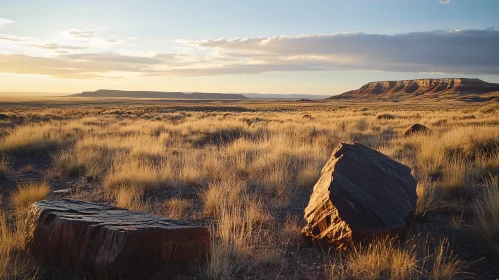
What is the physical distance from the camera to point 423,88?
14050 cm

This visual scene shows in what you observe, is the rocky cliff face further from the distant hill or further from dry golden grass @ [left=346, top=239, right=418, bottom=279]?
dry golden grass @ [left=346, top=239, right=418, bottom=279]

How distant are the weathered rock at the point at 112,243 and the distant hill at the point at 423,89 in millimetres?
119861

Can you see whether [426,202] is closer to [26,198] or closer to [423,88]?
[26,198]

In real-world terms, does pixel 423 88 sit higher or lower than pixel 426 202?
higher

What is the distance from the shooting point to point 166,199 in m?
5.93

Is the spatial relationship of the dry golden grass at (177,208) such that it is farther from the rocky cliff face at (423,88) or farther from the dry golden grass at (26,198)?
the rocky cliff face at (423,88)

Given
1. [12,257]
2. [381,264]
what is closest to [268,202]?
[381,264]

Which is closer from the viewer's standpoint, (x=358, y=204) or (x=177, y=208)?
(x=358, y=204)

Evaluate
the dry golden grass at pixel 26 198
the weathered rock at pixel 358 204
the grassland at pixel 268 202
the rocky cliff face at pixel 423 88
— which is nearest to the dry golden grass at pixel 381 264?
the grassland at pixel 268 202

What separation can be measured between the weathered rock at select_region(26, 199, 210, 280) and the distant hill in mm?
119861

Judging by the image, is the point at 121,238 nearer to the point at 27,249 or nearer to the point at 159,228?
Answer: the point at 159,228

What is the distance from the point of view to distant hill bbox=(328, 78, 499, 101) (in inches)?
4712

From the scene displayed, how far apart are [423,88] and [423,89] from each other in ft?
6.28

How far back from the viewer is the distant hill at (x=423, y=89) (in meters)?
120
